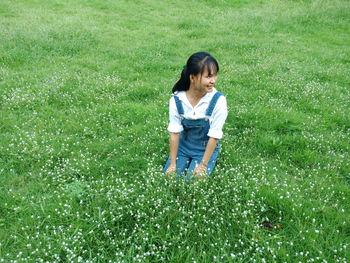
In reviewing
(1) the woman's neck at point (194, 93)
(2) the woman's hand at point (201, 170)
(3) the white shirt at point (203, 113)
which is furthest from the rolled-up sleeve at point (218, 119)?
(2) the woman's hand at point (201, 170)

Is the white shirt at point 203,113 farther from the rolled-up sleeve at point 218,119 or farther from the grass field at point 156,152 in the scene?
the grass field at point 156,152

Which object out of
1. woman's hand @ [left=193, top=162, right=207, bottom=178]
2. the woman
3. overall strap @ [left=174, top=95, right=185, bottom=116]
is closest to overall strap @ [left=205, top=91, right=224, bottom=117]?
the woman

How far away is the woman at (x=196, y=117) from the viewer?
16.2ft

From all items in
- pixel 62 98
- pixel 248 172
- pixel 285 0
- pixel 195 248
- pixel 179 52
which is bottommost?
pixel 195 248

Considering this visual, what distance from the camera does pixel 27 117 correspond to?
7590 millimetres

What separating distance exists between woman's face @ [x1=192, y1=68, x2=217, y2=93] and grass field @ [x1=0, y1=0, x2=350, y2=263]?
1685 mm

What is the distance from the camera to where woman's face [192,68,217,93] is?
4.89 meters

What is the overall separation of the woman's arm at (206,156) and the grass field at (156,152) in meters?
0.26

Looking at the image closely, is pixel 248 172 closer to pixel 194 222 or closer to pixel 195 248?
pixel 194 222

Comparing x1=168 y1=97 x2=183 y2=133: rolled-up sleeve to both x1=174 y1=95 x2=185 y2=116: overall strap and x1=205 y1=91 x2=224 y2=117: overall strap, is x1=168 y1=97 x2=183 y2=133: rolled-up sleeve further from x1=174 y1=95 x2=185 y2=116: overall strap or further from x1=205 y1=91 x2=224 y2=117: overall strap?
x1=205 y1=91 x2=224 y2=117: overall strap

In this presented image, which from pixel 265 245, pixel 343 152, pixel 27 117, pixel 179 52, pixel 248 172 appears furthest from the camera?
pixel 179 52

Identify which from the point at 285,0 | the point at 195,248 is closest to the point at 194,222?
the point at 195,248

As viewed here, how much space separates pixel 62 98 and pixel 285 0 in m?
18.8

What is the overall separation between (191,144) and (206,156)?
0.63 m
